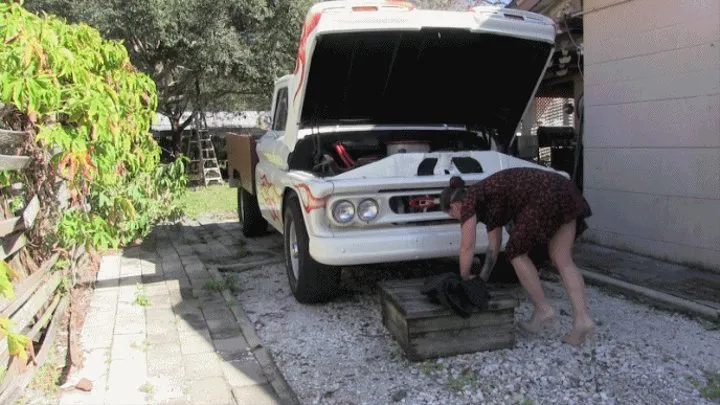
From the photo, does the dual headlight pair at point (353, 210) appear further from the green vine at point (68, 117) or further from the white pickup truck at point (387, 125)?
the green vine at point (68, 117)

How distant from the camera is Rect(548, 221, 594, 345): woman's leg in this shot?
402 centimetres

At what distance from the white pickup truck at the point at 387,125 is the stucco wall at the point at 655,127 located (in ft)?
4.79

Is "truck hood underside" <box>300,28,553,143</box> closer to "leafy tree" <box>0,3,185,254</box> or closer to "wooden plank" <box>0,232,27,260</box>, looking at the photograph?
"leafy tree" <box>0,3,185,254</box>

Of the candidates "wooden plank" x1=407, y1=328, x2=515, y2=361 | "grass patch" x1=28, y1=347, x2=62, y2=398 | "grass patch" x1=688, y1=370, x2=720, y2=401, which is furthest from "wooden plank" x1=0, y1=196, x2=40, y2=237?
"grass patch" x1=688, y1=370, x2=720, y2=401

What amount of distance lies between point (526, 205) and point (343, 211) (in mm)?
1333

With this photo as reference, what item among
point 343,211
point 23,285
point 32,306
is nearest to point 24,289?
point 23,285

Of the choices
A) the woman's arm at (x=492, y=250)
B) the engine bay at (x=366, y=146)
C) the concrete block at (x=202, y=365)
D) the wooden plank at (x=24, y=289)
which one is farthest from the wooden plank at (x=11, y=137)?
the woman's arm at (x=492, y=250)

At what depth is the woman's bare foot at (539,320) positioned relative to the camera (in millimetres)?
4160

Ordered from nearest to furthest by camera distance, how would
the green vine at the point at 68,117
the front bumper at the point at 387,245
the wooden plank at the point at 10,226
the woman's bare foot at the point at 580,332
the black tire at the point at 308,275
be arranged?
1. the green vine at the point at 68,117
2. the wooden plank at the point at 10,226
3. the woman's bare foot at the point at 580,332
4. the front bumper at the point at 387,245
5. the black tire at the point at 308,275

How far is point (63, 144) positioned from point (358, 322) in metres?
2.50

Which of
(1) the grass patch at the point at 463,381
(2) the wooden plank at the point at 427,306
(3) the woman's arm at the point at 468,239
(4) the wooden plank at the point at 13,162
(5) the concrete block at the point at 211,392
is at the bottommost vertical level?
(5) the concrete block at the point at 211,392

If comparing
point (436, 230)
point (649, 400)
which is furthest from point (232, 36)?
point (649, 400)

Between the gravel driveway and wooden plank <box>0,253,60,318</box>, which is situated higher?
wooden plank <box>0,253,60,318</box>

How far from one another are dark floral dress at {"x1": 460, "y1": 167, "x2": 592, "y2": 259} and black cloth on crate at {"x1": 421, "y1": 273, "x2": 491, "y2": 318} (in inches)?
16.1
